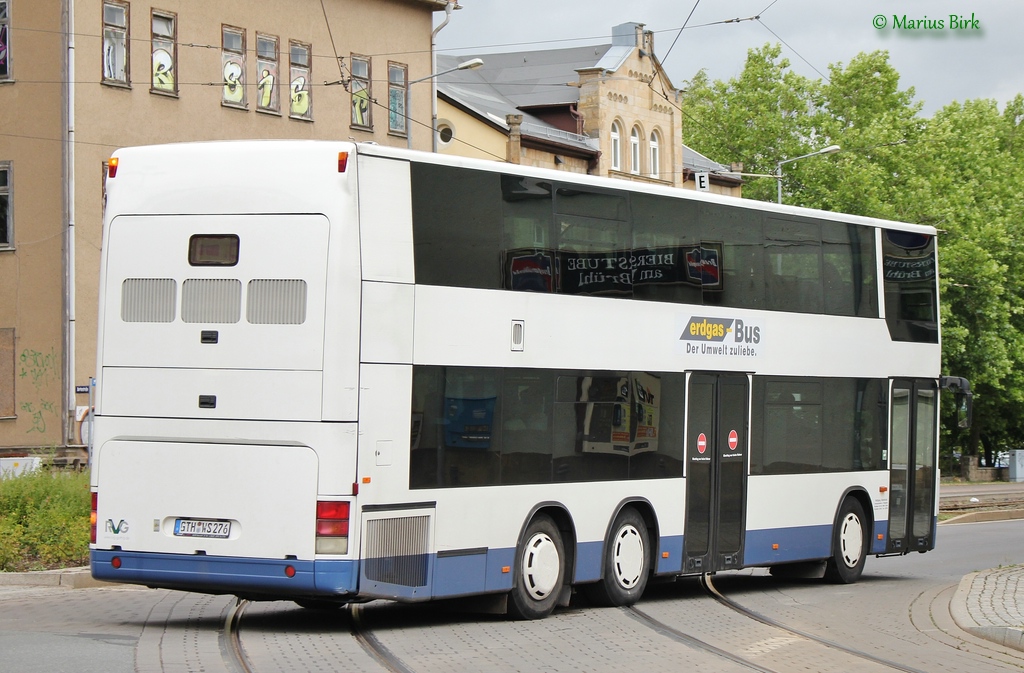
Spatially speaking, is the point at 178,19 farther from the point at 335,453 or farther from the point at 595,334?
the point at 335,453

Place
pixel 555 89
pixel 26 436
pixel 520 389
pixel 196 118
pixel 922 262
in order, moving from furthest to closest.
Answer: pixel 555 89, pixel 196 118, pixel 26 436, pixel 922 262, pixel 520 389

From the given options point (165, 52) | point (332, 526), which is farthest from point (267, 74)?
point (332, 526)

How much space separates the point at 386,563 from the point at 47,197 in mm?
22264

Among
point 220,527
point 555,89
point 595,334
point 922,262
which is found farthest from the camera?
point 555,89

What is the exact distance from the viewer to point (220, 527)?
11898mm

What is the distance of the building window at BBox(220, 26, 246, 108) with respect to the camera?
3519cm

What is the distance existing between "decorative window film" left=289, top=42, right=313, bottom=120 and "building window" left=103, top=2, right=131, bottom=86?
15.7 ft

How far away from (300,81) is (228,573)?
87.5ft

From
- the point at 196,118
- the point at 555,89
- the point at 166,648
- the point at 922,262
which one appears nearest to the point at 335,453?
the point at 166,648

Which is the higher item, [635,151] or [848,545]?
[635,151]

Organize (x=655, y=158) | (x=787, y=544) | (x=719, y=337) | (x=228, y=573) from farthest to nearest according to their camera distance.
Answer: (x=655, y=158)
(x=787, y=544)
(x=719, y=337)
(x=228, y=573)

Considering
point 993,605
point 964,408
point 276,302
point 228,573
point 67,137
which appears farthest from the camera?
point 67,137

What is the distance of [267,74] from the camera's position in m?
36.3

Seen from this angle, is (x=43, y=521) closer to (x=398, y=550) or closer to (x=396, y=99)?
(x=398, y=550)
